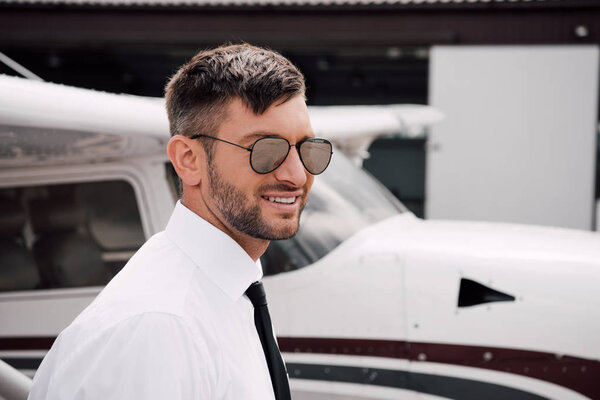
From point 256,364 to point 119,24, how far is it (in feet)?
39.2

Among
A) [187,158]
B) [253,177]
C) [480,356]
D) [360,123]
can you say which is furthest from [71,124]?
[360,123]

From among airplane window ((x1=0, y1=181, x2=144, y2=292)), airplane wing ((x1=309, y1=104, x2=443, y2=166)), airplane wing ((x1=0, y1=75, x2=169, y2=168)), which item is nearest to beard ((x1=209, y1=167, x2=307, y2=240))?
airplane wing ((x1=0, y1=75, x2=169, y2=168))

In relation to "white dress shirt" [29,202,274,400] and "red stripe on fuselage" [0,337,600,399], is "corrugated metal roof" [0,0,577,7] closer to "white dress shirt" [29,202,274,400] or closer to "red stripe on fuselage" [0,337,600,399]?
"red stripe on fuselage" [0,337,600,399]

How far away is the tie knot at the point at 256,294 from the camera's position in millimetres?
1348

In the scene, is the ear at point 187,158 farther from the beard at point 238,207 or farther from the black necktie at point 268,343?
the black necktie at point 268,343

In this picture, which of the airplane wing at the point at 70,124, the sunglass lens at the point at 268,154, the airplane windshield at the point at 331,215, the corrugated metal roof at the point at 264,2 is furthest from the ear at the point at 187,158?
the corrugated metal roof at the point at 264,2

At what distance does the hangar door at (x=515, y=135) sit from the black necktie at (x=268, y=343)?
385 inches

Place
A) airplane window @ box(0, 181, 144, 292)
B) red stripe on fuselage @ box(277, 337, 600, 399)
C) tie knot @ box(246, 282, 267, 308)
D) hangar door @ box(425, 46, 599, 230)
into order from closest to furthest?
tie knot @ box(246, 282, 267, 308) < red stripe on fuselage @ box(277, 337, 600, 399) < airplane window @ box(0, 181, 144, 292) < hangar door @ box(425, 46, 599, 230)

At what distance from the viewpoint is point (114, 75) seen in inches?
717

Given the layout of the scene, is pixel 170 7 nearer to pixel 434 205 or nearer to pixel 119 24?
pixel 119 24

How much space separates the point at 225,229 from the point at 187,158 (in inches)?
6.5

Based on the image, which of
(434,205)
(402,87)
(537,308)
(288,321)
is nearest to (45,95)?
(288,321)

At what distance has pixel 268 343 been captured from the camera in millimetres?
1342

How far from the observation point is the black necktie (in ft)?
4.31
